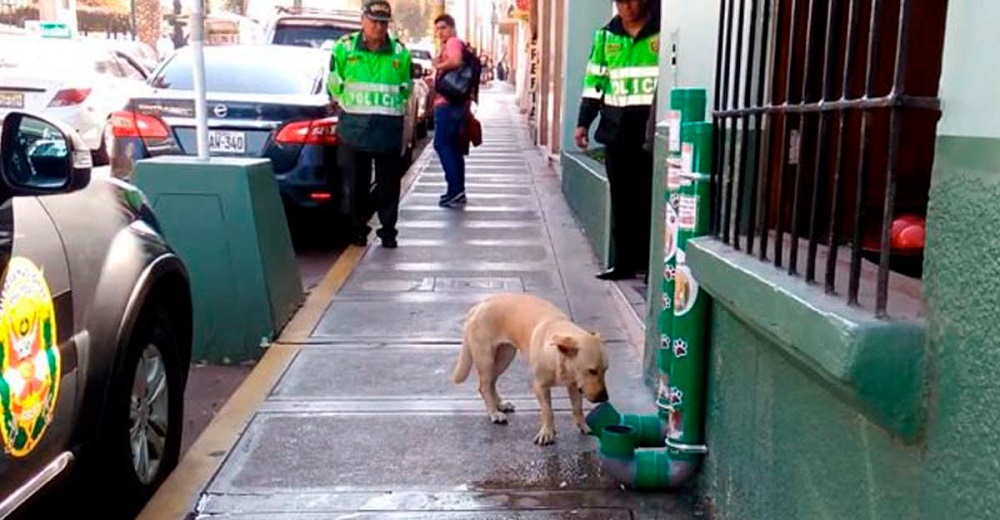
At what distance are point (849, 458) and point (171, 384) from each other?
2699 mm

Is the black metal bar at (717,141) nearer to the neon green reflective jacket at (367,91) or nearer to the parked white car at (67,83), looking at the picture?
the neon green reflective jacket at (367,91)

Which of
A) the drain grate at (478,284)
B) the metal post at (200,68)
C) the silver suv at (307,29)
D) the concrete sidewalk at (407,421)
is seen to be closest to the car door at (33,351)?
the concrete sidewalk at (407,421)

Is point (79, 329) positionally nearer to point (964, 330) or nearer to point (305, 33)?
point (964, 330)

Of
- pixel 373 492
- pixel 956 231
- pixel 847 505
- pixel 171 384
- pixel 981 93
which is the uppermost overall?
pixel 981 93

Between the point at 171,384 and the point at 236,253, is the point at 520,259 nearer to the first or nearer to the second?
the point at 236,253

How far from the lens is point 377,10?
763 cm

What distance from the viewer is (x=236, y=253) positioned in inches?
213

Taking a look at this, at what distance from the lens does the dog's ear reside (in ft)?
12.7

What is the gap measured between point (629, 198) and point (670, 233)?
111 inches

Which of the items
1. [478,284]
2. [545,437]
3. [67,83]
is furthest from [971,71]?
[67,83]

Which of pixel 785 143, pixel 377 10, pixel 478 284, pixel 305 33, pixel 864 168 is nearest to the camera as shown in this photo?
pixel 864 168

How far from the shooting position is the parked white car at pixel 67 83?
1191cm

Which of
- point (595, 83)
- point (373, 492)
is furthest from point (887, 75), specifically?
point (595, 83)

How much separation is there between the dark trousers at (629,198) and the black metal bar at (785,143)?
3.27 meters
